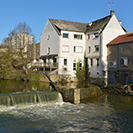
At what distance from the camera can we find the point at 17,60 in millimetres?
44781

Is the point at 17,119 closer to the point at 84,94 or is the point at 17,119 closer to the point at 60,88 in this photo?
the point at 60,88

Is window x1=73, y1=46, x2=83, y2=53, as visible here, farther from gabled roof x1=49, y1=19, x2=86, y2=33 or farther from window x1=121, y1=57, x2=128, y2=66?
window x1=121, y1=57, x2=128, y2=66

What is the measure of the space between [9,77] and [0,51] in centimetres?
699

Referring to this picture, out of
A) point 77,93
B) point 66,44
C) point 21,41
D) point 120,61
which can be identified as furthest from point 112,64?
point 21,41

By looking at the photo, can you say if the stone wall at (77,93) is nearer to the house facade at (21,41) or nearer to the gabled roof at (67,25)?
the gabled roof at (67,25)

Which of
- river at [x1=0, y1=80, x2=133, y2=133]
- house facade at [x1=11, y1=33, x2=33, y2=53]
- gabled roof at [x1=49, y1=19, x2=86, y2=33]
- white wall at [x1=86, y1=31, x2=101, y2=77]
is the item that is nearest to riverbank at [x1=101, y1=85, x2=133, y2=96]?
river at [x1=0, y1=80, x2=133, y2=133]

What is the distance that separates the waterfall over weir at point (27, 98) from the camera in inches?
728

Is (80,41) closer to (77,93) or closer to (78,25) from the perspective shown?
(78,25)

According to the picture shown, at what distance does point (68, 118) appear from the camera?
15617mm

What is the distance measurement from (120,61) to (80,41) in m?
10.8

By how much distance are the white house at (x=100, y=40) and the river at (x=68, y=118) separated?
14.3 meters

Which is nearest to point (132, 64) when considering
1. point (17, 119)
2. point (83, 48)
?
point (83, 48)

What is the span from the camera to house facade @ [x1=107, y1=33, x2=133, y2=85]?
2894cm

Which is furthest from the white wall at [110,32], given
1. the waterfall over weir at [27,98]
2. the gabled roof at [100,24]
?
the waterfall over weir at [27,98]
